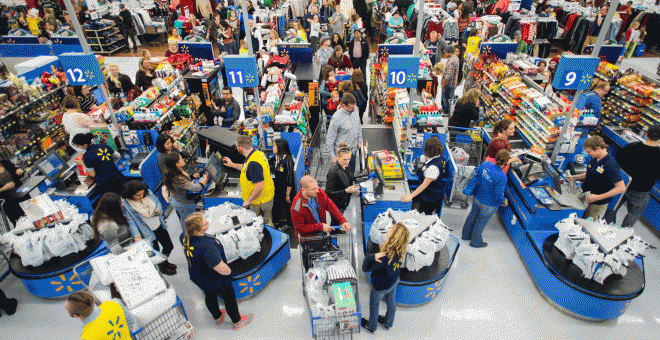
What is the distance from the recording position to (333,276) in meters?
3.72

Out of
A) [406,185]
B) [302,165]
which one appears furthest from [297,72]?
[406,185]

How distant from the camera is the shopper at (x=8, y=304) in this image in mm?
4434

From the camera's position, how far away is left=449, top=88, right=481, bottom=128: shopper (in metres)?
6.75

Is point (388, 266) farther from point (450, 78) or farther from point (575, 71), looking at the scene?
point (450, 78)

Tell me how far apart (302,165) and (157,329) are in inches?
123

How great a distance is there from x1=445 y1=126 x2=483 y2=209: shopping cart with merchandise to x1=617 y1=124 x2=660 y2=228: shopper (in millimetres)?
1958

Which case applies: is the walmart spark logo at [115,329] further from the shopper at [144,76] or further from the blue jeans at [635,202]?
the blue jeans at [635,202]

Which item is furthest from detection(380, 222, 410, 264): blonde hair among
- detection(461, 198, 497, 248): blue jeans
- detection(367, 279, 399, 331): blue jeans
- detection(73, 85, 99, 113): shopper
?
detection(73, 85, 99, 113): shopper

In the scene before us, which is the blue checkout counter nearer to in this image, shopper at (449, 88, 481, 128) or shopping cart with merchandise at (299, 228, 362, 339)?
shopping cart with merchandise at (299, 228, 362, 339)

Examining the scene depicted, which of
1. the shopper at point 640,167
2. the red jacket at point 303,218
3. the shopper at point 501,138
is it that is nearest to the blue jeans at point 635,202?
the shopper at point 640,167

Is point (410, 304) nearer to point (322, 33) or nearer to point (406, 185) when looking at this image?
point (406, 185)

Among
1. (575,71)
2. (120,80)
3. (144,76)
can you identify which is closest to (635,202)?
(575,71)

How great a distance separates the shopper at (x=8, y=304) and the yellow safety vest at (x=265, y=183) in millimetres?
2983

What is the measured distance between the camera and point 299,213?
4.21 meters
